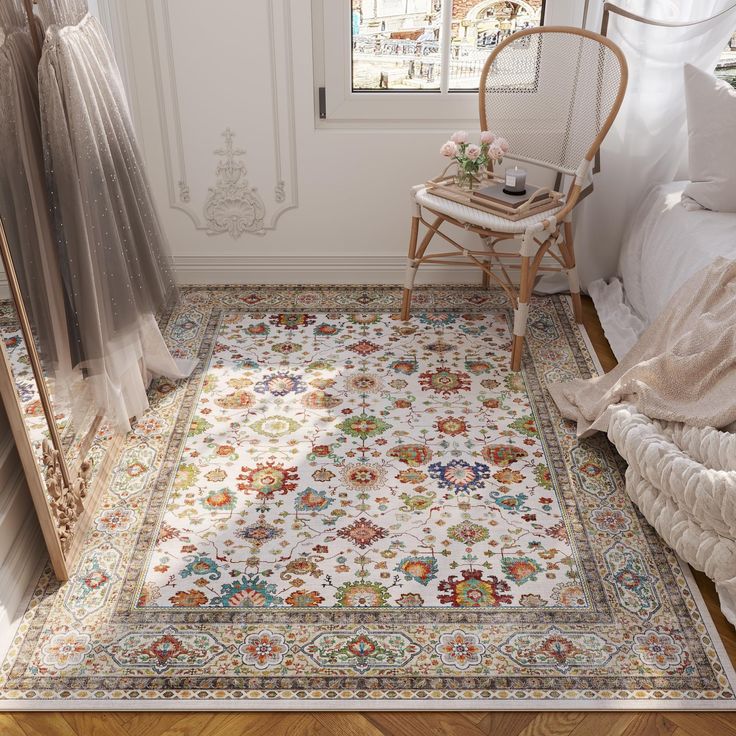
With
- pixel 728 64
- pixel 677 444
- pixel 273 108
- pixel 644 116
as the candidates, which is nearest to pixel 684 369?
pixel 677 444

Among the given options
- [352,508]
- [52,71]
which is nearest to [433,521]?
[352,508]

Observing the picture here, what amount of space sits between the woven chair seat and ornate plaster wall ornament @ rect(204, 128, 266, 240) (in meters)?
0.85

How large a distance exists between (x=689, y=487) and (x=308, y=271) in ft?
7.40

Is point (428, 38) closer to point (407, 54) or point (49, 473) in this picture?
point (407, 54)

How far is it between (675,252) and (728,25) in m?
0.94

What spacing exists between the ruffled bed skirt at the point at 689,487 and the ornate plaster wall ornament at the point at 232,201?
204 centimetres

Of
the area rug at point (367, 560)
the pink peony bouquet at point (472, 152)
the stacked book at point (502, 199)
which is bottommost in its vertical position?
the area rug at point (367, 560)

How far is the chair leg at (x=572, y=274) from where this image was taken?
3.45 m

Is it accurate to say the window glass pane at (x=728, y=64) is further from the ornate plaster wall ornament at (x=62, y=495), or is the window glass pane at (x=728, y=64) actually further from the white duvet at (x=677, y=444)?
the ornate plaster wall ornament at (x=62, y=495)

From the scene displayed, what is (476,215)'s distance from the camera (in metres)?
3.19

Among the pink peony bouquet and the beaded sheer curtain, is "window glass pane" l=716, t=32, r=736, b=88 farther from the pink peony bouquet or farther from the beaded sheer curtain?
the beaded sheer curtain

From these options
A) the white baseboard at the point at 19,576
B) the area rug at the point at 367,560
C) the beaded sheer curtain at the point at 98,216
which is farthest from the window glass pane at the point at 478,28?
the white baseboard at the point at 19,576

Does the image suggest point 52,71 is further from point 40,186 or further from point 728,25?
point 728,25

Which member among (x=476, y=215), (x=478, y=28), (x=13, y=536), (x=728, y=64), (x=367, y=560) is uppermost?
(x=478, y=28)
